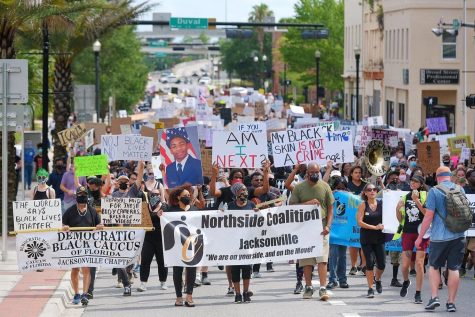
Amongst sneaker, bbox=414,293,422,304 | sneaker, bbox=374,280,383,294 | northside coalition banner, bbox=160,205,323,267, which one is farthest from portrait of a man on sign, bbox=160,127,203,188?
sneaker, bbox=414,293,422,304

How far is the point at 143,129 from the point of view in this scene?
32062 millimetres

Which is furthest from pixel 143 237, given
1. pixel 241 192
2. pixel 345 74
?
pixel 345 74

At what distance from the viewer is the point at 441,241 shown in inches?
612

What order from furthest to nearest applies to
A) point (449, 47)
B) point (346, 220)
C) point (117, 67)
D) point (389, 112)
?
point (117, 67)
point (389, 112)
point (449, 47)
point (346, 220)

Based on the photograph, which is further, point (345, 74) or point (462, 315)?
point (345, 74)

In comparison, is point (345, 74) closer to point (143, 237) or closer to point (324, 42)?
point (324, 42)

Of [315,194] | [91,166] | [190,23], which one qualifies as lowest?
[315,194]

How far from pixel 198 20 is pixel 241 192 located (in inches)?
1818

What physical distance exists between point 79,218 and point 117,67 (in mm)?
55299

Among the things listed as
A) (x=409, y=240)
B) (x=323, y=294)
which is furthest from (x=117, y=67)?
(x=323, y=294)

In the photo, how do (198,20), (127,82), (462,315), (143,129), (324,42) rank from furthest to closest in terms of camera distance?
(324,42) → (127,82) → (198,20) → (143,129) → (462,315)

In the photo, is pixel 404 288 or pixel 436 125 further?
pixel 436 125

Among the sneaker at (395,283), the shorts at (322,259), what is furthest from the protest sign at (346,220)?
the shorts at (322,259)

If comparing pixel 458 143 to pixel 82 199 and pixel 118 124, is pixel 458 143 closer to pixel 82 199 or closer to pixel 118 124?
pixel 118 124
